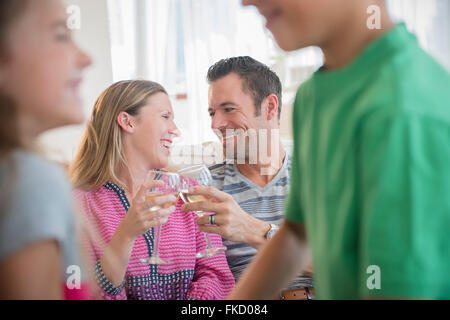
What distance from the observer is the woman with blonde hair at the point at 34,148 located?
14.5 inches

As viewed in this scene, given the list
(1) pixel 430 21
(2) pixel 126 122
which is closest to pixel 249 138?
(2) pixel 126 122

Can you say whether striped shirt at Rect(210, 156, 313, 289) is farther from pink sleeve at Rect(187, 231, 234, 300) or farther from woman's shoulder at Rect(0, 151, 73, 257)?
woman's shoulder at Rect(0, 151, 73, 257)

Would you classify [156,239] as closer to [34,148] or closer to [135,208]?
[135,208]

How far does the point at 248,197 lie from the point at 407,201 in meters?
1.00

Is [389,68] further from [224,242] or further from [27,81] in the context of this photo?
[224,242]

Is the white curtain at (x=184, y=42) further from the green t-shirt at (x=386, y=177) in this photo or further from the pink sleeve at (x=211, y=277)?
the green t-shirt at (x=386, y=177)

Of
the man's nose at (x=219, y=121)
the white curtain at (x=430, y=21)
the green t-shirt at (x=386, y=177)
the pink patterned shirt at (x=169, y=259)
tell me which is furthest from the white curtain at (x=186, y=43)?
the green t-shirt at (x=386, y=177)

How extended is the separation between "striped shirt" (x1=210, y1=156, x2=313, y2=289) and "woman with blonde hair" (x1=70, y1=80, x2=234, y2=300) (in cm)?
5

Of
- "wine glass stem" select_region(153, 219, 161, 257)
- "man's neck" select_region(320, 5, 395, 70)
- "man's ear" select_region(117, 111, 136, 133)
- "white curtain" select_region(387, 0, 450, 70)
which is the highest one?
"white curtain" select_region(387, 0, 450, 70)

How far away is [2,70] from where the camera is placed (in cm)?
39

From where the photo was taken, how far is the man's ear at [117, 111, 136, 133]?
1.36 meters

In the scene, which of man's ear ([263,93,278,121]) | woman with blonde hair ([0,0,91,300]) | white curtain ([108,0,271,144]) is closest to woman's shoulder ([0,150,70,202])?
woman with blonde hair ([0,0,91,300])

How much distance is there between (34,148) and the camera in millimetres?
393

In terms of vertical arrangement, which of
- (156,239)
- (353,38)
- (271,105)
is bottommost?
(156,239)
